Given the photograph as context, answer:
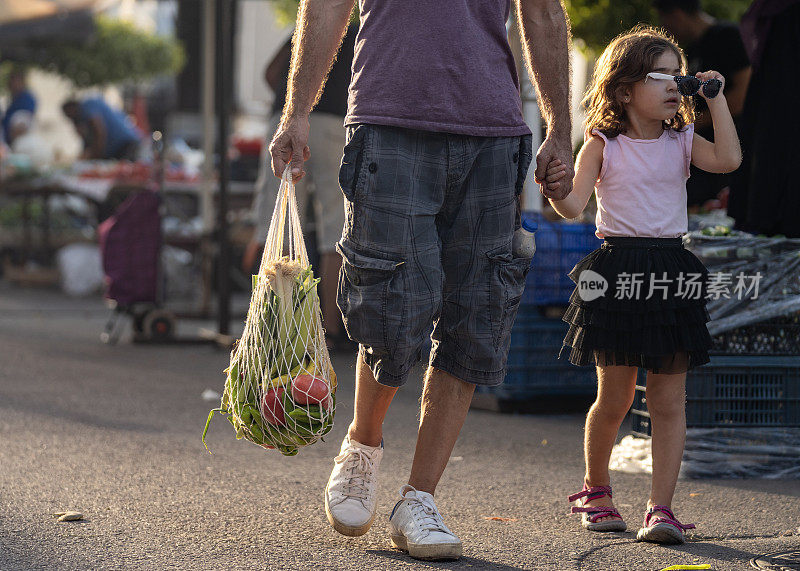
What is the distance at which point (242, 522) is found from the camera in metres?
3.48

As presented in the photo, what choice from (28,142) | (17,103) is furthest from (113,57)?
(28,142)

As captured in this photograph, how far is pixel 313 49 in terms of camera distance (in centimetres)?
315

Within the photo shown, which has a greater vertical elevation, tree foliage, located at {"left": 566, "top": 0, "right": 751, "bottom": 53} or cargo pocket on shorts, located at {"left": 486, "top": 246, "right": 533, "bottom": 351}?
tree foliage, located at {"left": 566, "top": 0, "right": 751, "bottom": 53}

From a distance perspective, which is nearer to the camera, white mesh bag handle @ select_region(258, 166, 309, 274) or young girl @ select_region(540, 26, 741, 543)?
white mesh bag handle @ select_region(258, 166, 309, 274)

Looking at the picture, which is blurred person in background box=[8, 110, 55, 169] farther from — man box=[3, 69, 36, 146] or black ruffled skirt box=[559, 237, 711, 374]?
black ruffled skirt box=[559, 237, 711, 374]

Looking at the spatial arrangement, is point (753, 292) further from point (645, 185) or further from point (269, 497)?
point (269, 497)

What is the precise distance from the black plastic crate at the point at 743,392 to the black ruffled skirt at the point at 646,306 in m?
0.80

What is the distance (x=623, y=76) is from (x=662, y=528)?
1295 mm

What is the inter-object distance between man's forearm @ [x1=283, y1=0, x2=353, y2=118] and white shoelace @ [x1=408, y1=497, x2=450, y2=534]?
1072mm

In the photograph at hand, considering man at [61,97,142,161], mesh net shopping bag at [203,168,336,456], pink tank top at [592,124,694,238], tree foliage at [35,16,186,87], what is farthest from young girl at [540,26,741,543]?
tree foliage at [35,16,186,87]

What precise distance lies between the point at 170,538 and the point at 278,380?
1.83ft

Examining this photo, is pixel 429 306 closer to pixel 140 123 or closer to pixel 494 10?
pixel 494 10

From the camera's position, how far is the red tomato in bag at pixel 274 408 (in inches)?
122

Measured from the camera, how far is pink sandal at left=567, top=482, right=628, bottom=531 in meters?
3.50
